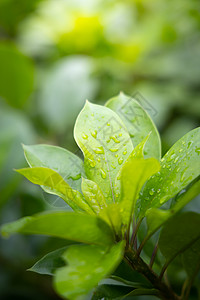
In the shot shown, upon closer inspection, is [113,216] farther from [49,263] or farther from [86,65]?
[86,65]

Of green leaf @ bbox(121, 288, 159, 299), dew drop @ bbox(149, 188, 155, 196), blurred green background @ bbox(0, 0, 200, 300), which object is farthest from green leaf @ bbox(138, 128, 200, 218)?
blurred green background @ bbox(0, 0, 200, 300)

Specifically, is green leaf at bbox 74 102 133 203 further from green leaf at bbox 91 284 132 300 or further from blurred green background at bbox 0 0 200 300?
blurred green background at bbox 0 0 200 300

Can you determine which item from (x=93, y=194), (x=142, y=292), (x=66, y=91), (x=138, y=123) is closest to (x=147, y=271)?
(x=142, y=292)

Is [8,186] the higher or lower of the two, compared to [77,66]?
lower

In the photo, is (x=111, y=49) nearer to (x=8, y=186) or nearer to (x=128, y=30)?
(x=128, y=30)

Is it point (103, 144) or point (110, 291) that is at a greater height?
point (103, 144)

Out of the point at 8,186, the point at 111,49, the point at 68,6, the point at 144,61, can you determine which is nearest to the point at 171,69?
the point at 144,61
